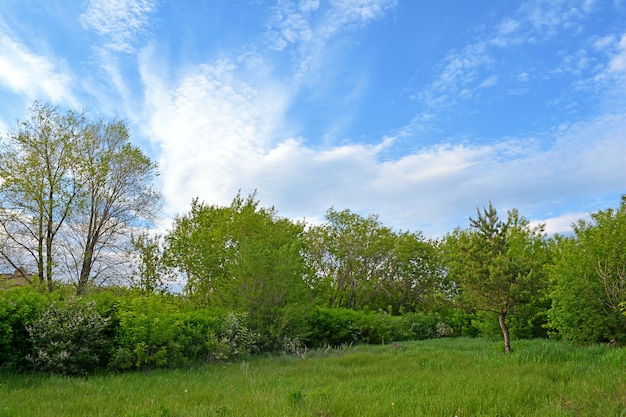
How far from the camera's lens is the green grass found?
21.4ft

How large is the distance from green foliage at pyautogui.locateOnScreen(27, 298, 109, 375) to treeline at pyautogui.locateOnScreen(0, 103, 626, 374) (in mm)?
37

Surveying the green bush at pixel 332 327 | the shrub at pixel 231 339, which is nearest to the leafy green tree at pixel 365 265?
the green bush at pixel 332 327

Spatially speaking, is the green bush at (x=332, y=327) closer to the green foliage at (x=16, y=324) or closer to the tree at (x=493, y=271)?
the tree at (x=493, y=271)

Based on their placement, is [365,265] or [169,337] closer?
[169,337]

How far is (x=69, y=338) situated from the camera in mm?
10977

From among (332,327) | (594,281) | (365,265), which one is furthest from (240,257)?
(365,265)

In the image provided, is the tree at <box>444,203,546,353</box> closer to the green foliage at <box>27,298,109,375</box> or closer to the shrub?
the shrub

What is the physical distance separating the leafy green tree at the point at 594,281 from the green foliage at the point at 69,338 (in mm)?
15732

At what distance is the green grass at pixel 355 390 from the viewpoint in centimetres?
652

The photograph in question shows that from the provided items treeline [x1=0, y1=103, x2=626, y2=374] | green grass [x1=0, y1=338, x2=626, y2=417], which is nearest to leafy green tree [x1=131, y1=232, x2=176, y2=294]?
treeline [x1=0, y1=103, x2=626, y2=374]

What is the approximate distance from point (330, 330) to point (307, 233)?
15.6 meters

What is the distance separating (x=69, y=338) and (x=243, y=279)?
7278mm

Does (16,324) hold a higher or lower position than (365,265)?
lower

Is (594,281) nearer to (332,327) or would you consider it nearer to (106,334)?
(332,327)
